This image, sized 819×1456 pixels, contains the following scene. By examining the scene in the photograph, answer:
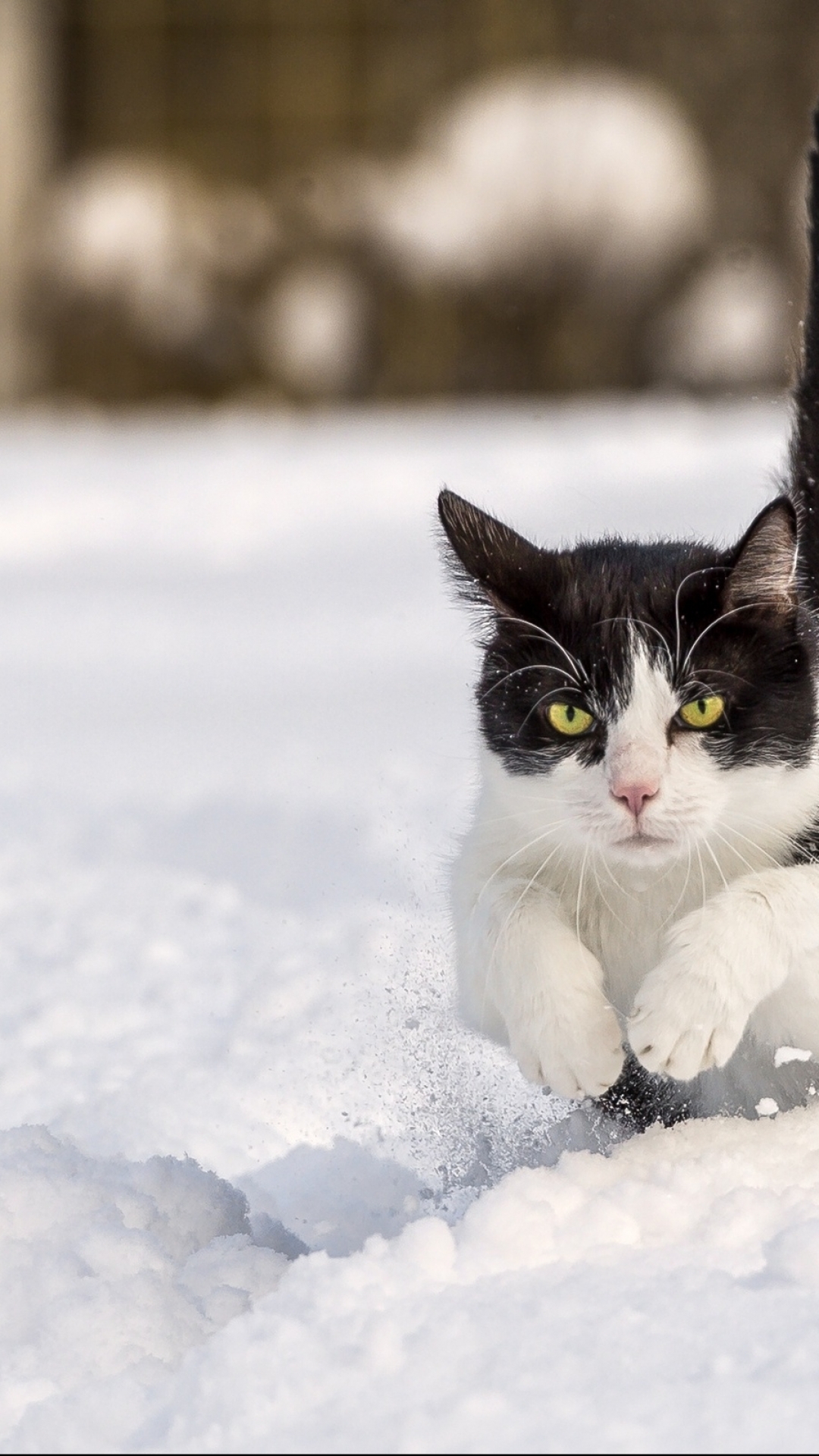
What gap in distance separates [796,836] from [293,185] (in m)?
7.57

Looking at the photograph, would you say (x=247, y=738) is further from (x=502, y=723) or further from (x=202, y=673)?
(x=502, y=723)

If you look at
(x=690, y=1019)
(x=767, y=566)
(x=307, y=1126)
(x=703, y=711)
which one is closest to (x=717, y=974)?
(x=690, y=1019)

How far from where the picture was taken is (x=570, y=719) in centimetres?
171

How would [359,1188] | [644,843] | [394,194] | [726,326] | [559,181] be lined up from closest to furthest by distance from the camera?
[644,843]
[359,1188]
[559,181]
[726,326]
[394,194]

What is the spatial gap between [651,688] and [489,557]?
→ 0.25m

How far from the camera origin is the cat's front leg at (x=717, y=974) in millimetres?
1529

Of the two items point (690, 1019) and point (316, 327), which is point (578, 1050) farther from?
point (316, 327)

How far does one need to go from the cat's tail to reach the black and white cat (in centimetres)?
30

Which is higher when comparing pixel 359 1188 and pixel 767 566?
pixel 767 566

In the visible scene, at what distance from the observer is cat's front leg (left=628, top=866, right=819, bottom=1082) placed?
1.53 m

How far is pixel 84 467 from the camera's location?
7.35m

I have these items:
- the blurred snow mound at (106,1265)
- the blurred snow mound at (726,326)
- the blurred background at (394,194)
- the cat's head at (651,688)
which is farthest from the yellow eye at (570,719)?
the blurred background at (394,194)

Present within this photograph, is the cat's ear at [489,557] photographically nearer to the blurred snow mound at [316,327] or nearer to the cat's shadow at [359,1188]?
the cat's shadow at [359,1188]

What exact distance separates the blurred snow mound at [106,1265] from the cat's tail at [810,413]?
108 centimetres
